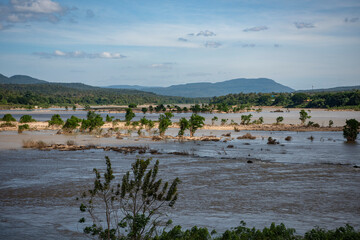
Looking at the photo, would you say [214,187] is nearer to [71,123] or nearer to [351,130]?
[351,130]

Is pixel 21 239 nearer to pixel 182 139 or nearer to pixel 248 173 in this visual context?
pixel 248 173

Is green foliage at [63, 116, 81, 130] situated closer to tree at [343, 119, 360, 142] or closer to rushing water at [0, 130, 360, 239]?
rushing water at [0, 130, 360, 239]

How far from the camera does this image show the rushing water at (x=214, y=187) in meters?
17.7

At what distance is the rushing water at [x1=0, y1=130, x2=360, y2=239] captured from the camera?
1766cm

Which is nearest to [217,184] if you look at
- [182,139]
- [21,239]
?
[21,239]

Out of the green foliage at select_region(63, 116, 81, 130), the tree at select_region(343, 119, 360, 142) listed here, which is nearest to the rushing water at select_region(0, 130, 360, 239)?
the tree at select_region(343, 119, 360, 142)

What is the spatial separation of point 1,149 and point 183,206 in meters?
29.9

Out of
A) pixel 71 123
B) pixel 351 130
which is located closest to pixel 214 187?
pixel 351 130

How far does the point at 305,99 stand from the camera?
637 feet

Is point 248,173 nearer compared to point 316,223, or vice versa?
point 316,223

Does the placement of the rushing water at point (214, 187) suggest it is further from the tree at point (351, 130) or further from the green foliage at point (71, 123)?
the green foliage at point (71, 123)

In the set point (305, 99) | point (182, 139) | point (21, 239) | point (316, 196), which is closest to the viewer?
point (21, 239)

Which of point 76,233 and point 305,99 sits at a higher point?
point 305,99

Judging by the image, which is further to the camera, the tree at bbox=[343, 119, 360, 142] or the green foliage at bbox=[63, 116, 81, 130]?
the green foliage at bbox=[63, 116, 81, 130]
